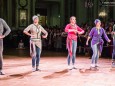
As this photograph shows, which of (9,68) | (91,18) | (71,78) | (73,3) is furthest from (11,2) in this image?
(71,78)

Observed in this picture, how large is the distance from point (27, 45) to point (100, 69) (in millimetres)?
16099

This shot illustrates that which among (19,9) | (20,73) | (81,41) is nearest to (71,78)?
(20,73)

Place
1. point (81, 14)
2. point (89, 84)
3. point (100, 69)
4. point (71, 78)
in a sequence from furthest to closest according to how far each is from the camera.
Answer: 1. point (81, 14)
2. point (100, 69)
3. point (71, 78)
4. point (89, 84)

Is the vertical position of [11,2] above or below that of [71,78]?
above

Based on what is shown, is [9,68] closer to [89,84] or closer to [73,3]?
[89,84]

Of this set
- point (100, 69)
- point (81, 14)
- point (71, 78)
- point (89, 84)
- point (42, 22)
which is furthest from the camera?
point (42, 22)

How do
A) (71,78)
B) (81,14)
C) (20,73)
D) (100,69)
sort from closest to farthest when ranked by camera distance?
(71,78), (20,73), (100,69), (81,14)

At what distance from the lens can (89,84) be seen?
395 inches

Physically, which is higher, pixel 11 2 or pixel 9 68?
pixel 11 2

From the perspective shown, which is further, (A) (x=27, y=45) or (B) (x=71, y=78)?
(A) (x=27, y=45)

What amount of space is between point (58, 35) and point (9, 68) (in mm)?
10874

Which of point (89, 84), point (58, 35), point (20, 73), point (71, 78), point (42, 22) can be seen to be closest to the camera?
point (89, 84)

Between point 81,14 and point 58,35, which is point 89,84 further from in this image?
point 81,14

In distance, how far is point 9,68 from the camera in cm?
1352
